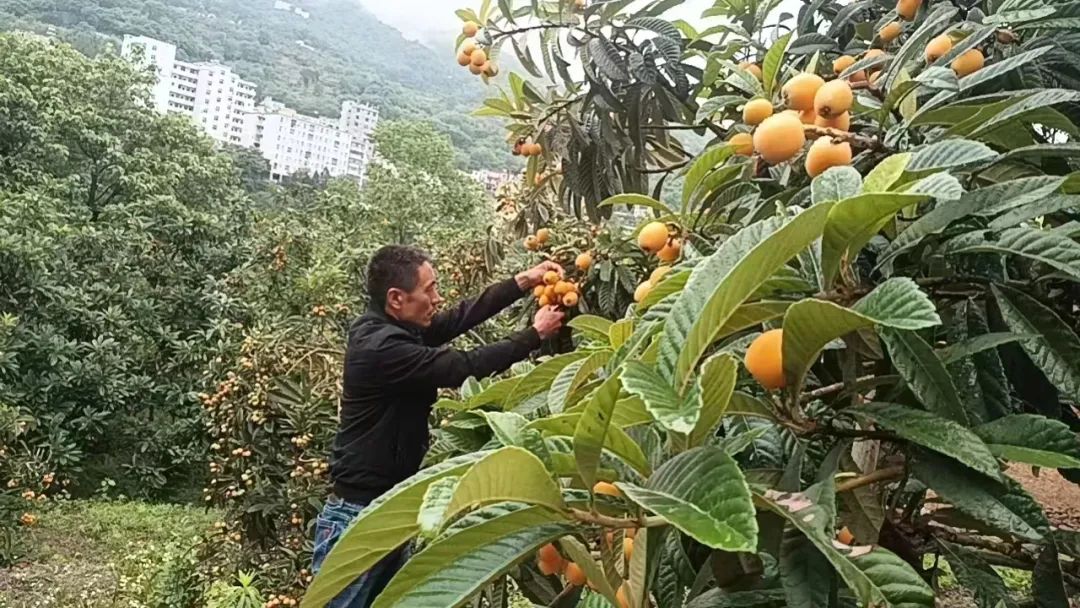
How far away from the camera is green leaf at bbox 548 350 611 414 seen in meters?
0.55

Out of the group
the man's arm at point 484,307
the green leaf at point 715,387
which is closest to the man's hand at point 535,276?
the man's arm at point 484,307

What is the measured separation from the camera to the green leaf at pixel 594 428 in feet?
1.26

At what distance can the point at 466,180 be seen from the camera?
27.9 feet

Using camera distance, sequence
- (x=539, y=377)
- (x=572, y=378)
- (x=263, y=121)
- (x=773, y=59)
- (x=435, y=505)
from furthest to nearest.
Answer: (x=263, y=121), (x=773, y=59), (x=539, y=377), (x=572, y=378), (x=435, y=505)

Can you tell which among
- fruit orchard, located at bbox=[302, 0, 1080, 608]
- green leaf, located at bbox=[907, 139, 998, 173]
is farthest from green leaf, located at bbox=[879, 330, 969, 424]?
green leaf, located at bbox=[907, 139, 998, 173]

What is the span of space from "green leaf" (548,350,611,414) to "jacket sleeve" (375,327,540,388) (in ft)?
3.35

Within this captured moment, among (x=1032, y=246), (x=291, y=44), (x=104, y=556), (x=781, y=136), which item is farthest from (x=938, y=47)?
(x=291, y=44)

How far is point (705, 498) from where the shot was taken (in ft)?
1.18

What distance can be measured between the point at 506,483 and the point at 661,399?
0.24 feet

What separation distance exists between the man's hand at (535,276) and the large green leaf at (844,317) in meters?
1.34

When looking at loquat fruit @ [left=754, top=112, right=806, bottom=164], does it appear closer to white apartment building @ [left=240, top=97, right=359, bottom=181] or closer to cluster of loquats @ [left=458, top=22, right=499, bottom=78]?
cluster of loquats @ [left=458, top=22, right=499, bottom=78]

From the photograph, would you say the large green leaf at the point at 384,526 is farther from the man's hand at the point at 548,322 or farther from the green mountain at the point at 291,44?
the green mountain at the point at 291,44

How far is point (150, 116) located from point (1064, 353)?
9258 millimetres

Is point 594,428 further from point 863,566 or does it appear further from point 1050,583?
point 1050,583
